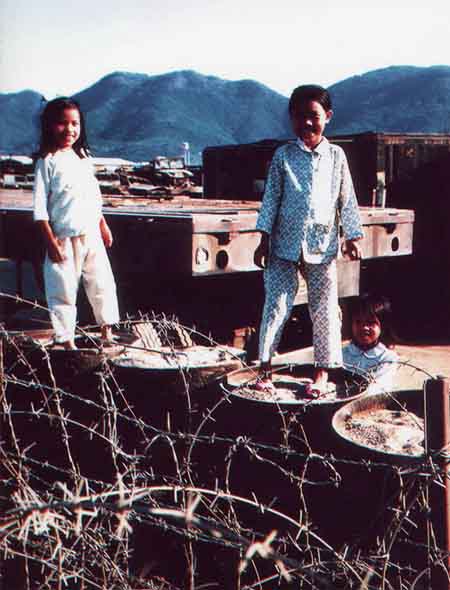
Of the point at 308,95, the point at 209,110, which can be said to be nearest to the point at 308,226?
the point at 308,95

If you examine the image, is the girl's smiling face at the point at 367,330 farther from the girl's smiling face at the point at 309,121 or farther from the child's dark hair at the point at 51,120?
the child's dark hair at the point at 51,120

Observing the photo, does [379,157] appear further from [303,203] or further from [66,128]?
[66,128]

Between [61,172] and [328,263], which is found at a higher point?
[61,172]

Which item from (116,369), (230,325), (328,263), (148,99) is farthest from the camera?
(148,99)

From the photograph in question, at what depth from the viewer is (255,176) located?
9.20 metres

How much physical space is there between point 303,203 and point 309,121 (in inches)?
16.9

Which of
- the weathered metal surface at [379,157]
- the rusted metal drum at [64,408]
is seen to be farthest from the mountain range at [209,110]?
the rusted metal drum at [64,408]

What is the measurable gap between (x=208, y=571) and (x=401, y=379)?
118 inches

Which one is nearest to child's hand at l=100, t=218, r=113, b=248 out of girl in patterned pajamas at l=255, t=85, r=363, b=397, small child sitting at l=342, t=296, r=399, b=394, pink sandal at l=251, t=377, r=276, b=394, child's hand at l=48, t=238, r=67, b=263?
child's hand at l=48, t=238, r=67, b=263

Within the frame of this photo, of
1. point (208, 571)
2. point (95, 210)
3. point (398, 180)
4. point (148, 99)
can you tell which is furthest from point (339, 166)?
point (148, 99)

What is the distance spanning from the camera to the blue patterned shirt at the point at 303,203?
4.04m

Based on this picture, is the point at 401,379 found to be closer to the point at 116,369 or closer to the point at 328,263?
the point at 328,263

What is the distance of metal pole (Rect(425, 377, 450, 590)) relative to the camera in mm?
2148

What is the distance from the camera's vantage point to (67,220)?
4363 millimetres
